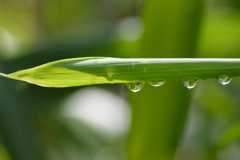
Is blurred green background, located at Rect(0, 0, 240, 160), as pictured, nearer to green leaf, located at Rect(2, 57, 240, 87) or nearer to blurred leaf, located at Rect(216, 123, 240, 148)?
blurred leaf, located at Rect(216, 123, 240, 148)

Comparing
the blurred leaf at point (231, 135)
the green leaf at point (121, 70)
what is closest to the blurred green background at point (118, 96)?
the blurred leaf at point (231, 135)

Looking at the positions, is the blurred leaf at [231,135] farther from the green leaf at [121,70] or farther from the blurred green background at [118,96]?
the green leaf at [121,70]

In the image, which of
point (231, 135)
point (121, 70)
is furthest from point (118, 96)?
point (121, 70)

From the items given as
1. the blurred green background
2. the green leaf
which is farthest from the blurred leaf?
the green leaf

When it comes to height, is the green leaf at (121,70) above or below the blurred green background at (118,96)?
above

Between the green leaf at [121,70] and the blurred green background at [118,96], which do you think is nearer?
the green leaf at [121,70]

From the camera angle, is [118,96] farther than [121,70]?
Yes

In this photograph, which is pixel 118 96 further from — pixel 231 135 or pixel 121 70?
pixel 121 70
